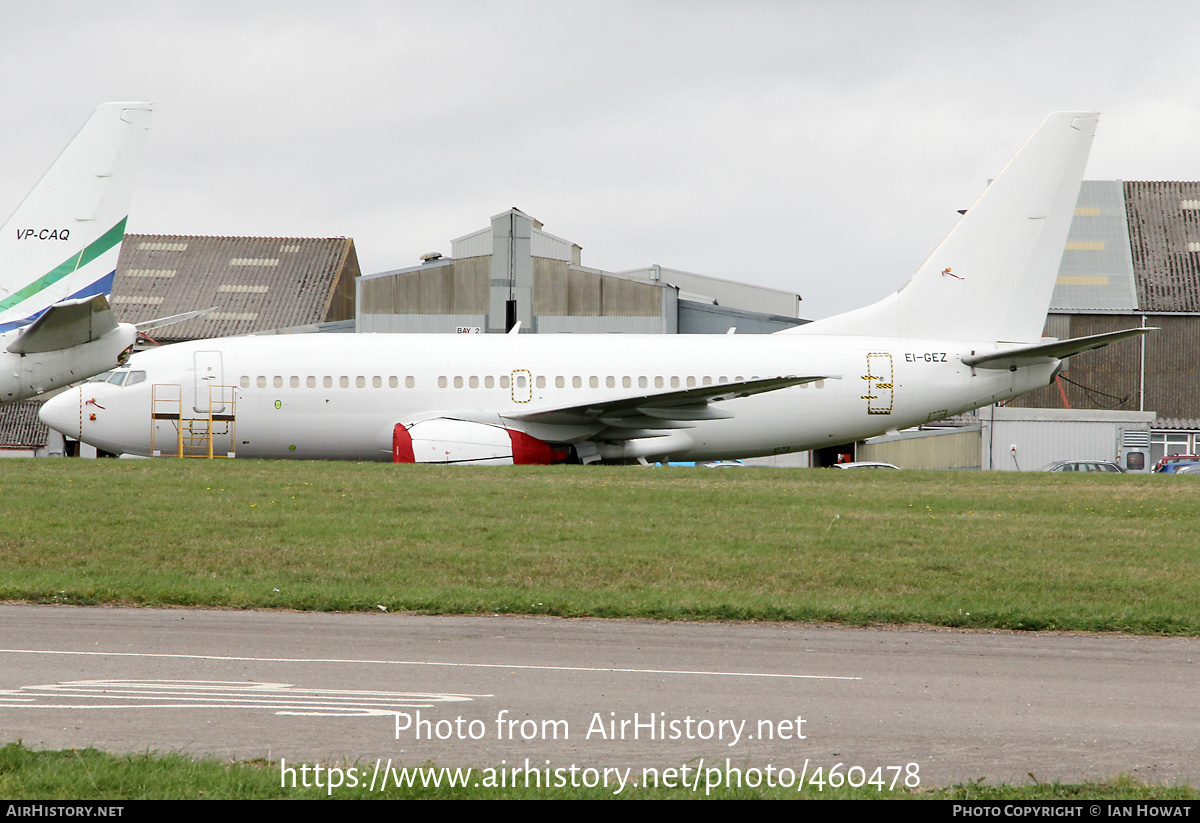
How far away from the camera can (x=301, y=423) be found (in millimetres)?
24844

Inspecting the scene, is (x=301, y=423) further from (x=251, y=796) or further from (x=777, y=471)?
(x=251, y=796)

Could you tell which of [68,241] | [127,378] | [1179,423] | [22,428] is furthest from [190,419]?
[1179,423]

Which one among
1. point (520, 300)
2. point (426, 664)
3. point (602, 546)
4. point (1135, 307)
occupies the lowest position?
point (426, 664)

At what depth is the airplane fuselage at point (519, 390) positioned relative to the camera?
24656 mm

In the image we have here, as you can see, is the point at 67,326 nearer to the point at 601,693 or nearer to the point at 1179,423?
the point at 601,693

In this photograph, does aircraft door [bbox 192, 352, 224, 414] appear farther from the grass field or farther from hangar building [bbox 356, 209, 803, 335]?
hangar building [bbox 356, 209, 803, 335]

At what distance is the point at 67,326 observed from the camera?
64.2ft

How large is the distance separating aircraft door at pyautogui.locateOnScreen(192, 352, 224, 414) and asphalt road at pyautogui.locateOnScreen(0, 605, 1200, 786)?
1415 centimetres

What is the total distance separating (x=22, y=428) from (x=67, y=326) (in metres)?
38.8

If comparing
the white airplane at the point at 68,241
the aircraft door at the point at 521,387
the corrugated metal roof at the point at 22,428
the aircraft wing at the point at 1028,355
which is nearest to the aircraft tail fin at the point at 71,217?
the white airplane at the point at 68,241

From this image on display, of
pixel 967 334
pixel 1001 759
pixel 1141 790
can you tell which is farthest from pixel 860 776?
pixel 967 334

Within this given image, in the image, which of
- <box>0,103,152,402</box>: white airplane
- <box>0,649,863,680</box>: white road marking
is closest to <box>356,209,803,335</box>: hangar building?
<box>0,103,152,402</box>: white airplane

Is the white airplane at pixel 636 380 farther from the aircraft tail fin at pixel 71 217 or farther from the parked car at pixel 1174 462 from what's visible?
the parked car at pixel 1174 462

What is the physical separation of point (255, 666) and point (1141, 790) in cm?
582
